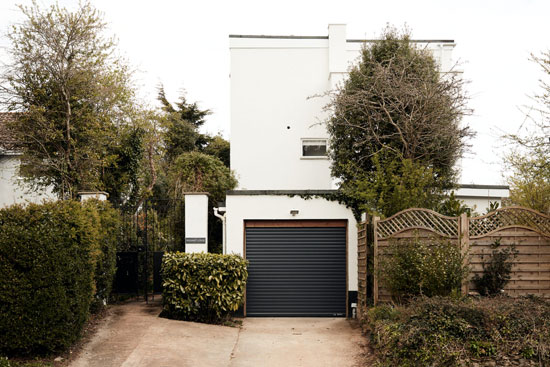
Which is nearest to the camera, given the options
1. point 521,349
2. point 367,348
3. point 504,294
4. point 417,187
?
point 521,349

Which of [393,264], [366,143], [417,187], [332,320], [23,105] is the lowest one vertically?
[332,320]

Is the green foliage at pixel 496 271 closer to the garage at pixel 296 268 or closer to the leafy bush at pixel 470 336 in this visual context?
the leafy bush at pixel 470 336

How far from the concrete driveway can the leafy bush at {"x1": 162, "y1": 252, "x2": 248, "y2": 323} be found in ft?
1.35

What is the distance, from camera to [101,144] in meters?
15.5

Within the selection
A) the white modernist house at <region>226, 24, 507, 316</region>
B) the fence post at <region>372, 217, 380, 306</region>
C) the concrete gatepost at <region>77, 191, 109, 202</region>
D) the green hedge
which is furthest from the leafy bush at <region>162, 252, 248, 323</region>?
the white modernist house at <region>226, 24, 507, 316</region>

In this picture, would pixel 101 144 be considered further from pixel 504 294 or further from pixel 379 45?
pixel 504 294

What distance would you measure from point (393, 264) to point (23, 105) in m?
10.3

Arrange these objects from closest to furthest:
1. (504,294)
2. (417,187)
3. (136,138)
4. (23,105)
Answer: (504,294)
(417,187)
(23,105)
(136,138)

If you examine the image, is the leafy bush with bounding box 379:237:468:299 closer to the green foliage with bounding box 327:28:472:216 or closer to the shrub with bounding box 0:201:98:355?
the green foliage with bounding box 327:28:472:216

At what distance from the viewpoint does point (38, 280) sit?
8125 millimetres

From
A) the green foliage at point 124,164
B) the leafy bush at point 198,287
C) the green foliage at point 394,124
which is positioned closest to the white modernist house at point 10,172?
the green foliage at point 124,164

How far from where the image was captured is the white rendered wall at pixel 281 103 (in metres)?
19.5

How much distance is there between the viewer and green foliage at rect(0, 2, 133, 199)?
47.1 ft

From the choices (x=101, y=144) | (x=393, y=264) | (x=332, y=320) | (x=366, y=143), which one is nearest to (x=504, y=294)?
(x=393, y=264)
